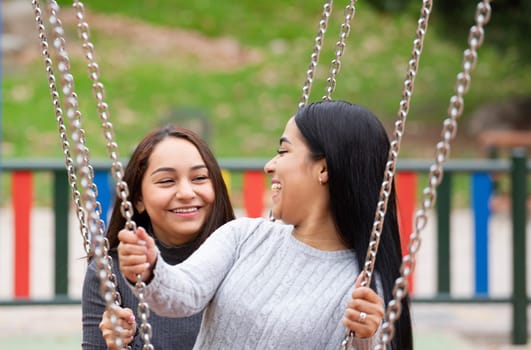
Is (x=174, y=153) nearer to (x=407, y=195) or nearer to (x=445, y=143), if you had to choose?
(x=445, y=143)

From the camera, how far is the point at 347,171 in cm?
225

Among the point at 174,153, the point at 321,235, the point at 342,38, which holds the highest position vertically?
the point at 342,38

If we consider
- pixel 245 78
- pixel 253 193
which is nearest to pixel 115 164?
pixel 253 193

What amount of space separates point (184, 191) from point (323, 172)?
0.70 metres

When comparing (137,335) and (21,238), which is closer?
(137,335)

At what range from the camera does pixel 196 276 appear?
2219 millimetres

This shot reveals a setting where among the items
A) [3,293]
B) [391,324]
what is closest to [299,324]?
[391,324]

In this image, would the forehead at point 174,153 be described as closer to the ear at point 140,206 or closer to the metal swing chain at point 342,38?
the ear at point 140,206

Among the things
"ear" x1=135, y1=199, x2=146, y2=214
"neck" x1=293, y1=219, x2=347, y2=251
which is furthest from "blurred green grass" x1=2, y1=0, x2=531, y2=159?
"neck" x1=293, y1=219, x2=347, y2=251

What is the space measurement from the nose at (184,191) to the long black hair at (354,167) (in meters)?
0.63

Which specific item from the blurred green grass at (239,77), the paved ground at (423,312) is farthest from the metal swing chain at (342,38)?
the blurred green grass at (239,77)

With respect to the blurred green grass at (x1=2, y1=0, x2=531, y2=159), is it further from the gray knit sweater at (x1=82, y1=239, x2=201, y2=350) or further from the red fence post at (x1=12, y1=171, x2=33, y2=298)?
the gray knit sweater at (x1=82, y1=239, x2=201, y2=350)

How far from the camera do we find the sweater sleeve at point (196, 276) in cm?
212

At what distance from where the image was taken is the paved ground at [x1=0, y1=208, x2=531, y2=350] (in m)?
6.34
